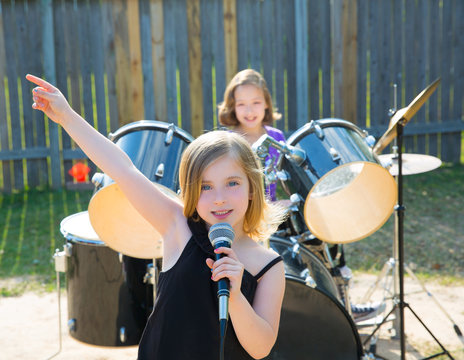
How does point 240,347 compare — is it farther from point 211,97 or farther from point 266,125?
point 211,97

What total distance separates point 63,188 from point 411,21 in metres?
4.81

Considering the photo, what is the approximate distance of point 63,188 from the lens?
7.08 m

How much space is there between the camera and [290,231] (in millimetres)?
3432

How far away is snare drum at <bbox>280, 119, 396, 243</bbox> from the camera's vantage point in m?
2.96

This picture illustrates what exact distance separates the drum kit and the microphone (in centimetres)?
112

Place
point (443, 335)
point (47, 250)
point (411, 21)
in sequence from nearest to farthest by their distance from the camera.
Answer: point (443, 335) < point (47, 250) < point (411, 21)

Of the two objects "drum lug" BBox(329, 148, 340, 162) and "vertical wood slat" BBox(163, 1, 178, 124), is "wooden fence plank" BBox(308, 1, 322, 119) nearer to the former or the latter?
"vertical wood slat" BBox(163, 1, 178, 124)

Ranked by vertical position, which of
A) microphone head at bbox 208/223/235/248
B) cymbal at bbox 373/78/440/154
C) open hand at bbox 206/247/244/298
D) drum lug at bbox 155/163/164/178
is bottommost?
open hand at bbox 206/247/244/298

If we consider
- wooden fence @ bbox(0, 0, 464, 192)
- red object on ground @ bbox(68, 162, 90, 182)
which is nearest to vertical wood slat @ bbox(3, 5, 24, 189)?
wooden fence @ bbox(0, 0, 464, 192)

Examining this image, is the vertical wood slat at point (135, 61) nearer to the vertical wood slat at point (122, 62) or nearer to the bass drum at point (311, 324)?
the vertical wood slat at point (122, 62)

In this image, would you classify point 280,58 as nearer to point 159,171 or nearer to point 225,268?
point 159,171

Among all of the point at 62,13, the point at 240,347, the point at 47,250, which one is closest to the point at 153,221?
the point at 240,347

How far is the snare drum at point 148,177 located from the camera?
2793mm

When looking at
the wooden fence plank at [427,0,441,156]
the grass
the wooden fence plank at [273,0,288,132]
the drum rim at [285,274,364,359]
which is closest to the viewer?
the drum rim at [285,274,364,359]
